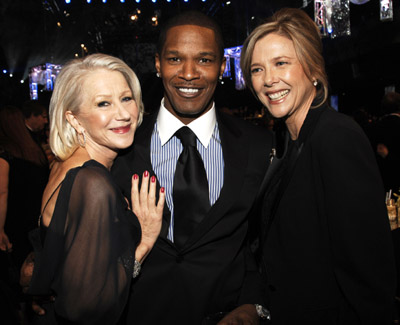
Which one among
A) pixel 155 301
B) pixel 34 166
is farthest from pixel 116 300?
pixel 34 166

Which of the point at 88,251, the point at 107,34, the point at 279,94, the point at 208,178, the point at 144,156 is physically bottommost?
the point at 88,251

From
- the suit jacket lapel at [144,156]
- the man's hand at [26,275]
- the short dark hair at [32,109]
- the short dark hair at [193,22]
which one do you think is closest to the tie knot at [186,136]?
the suit jacket lapel at [144,156]

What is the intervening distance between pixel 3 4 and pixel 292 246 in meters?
16.5

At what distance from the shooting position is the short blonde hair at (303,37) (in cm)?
183

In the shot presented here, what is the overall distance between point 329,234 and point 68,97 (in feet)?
4.60

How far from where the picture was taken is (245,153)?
196 cm

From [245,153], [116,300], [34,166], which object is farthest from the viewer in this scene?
[34,166]

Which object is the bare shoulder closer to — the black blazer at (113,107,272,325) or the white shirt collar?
the black blazer at (113,107,272,325)

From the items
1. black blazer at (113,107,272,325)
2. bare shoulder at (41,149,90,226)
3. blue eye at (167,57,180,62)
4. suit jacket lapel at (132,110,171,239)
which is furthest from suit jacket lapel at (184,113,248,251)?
bare shoulder at (41,149,90,226)

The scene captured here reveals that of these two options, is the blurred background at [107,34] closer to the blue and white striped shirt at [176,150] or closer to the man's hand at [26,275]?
the blue and white striped shirt at [176,150]

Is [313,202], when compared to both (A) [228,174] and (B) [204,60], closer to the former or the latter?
(A) [228,174]

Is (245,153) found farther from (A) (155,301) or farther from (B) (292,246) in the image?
(A) (155,301)

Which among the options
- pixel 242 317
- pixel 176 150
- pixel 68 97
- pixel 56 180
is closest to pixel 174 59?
pixel 176 150

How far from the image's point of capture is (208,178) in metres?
1.94
